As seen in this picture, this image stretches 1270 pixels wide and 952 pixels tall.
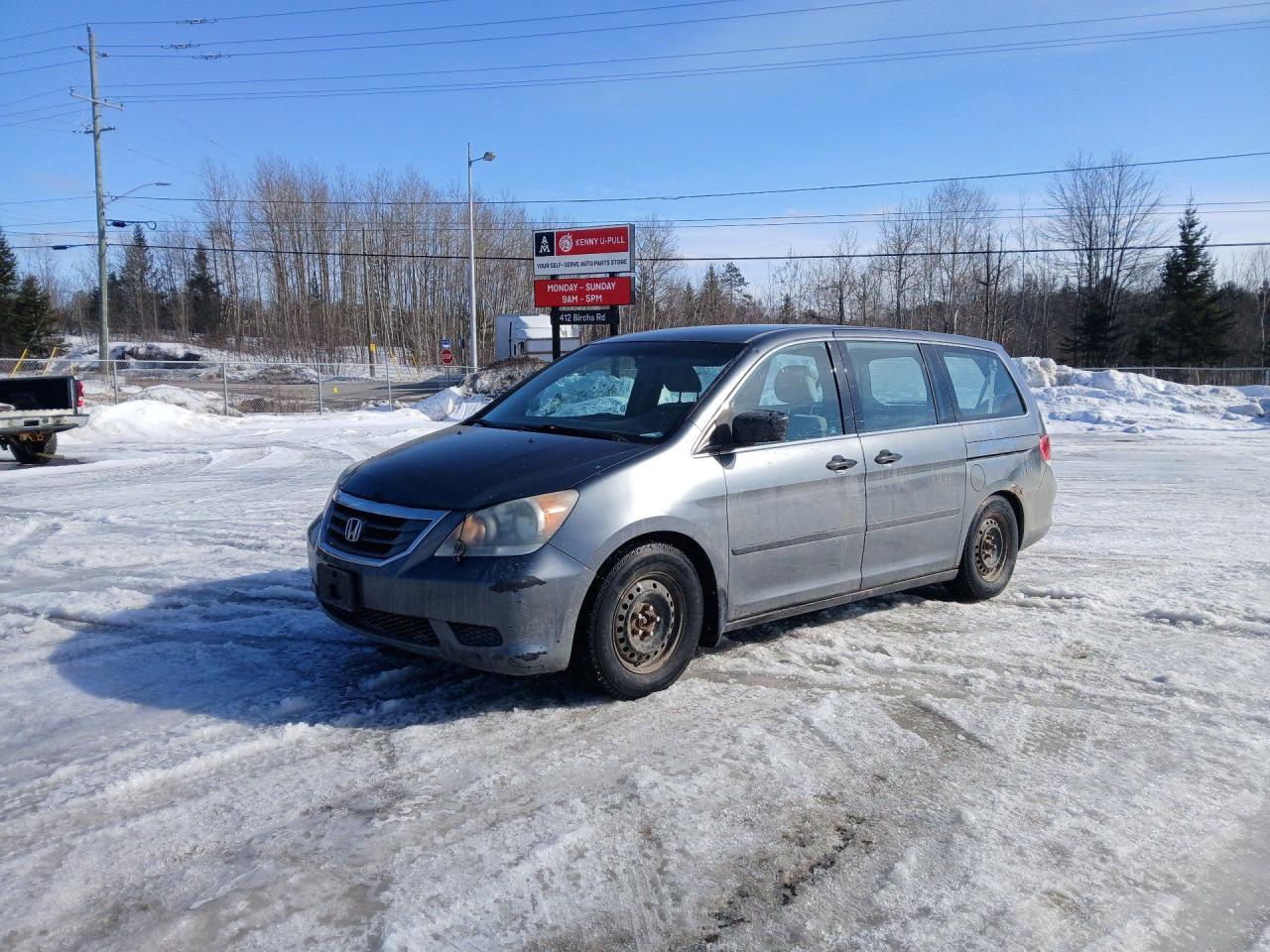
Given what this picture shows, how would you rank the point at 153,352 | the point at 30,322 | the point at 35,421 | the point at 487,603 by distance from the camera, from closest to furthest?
the point at 487,603 < the point at 35,421 < the point at 30,322 < the point at 153,352

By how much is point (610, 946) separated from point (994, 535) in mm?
4646

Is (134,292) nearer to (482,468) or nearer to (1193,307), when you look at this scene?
(1193,307)

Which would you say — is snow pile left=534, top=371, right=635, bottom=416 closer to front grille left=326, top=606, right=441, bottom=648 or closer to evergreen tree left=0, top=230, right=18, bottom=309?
front grille left=326, top=606, right=441, bottom=648

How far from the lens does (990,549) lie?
6.53m

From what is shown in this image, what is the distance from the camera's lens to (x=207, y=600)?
20.4 ft

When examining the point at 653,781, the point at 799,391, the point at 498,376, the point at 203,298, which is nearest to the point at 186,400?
the point at 498,376

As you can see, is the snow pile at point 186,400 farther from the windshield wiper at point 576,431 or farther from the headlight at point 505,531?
the headlight at point 505,531

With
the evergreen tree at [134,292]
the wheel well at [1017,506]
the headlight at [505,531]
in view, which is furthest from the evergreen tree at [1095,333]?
the evergreen tree at [134,292]

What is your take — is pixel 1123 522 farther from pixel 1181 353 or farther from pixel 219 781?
pixel 1181 353

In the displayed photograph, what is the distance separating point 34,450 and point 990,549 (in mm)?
14247

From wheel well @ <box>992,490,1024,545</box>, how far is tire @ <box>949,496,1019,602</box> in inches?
1.1

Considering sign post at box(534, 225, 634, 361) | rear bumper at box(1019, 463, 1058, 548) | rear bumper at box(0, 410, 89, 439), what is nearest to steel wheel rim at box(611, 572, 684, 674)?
rear bumper at box(1019, 463, 1058, 548)

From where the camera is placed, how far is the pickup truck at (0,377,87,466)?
14.4 meters

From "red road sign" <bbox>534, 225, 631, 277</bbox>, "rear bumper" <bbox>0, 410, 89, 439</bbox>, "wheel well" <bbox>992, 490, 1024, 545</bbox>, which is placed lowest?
"wheel well" <bbox>992, 490, 1024, 545</bbox>
